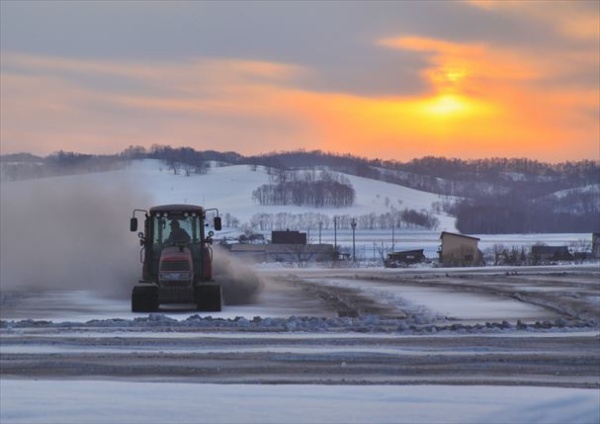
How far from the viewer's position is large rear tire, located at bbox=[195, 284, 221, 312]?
26.0 metres

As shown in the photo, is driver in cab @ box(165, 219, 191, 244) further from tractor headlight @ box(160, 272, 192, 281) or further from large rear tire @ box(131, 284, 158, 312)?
large rear tire @ box(131, 284, 158, 312)

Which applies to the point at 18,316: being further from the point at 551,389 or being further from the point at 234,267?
the point at 551,389

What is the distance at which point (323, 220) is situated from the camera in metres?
187

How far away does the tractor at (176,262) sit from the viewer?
26.0 meters

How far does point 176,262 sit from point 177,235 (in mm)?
1252

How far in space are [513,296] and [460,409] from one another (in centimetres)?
2224

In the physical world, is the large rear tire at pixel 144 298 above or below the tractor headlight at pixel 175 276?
below

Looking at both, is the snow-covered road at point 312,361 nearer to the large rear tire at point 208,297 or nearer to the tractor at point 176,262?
the large rear tire at point 208,297

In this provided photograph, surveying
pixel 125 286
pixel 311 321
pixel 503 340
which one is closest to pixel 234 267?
pixel 125 286

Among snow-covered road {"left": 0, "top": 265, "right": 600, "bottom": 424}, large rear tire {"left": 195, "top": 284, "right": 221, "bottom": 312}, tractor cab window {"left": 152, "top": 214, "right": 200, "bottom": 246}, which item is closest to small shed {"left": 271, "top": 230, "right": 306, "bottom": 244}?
snow-covered road {"left": 0, "top": 265, "right": 600, "bottom": 424}

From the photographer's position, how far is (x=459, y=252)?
8069cm

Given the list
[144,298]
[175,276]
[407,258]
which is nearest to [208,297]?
[175,276]

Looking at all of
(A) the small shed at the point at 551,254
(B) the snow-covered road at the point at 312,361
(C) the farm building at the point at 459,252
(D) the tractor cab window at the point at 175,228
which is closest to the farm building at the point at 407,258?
(C) the farm building at the point at 459,252

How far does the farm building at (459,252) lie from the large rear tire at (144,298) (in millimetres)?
51089
